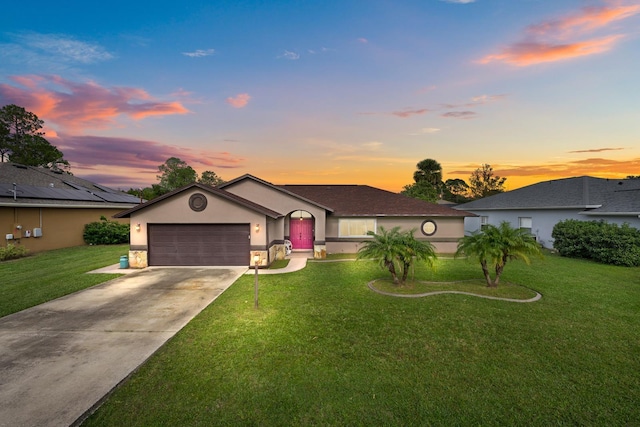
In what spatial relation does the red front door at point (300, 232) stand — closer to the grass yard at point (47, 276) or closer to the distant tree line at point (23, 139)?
the grass yard at point (47, 276)

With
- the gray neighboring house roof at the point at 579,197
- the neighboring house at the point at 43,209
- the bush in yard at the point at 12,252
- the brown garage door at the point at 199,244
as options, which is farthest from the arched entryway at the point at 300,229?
the gray neighboring house roof at the point at 579,197

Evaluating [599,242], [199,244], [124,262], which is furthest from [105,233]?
[599,242]

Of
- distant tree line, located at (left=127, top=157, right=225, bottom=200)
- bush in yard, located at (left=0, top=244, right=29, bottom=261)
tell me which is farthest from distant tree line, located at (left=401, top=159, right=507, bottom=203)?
distant tree line, located at (left=127, top=157, right=225, bottom=200)

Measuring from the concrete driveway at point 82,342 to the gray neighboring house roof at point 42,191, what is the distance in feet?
45.3

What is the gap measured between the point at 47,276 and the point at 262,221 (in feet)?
31.3

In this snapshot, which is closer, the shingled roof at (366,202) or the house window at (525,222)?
the shingled roof at (366,202)

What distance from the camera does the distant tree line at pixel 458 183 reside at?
49156 mm

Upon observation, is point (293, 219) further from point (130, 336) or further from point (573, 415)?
point (573, 415)

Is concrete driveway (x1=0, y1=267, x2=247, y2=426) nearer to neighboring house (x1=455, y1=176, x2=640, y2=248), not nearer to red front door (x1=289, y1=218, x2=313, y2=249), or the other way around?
red front door (x1=289, y1=218, x2=313, y2=249)

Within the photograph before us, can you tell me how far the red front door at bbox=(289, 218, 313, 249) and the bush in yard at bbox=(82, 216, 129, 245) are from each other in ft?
47.7

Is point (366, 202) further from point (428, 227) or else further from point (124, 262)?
point (124, 262)

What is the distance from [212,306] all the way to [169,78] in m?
16.6

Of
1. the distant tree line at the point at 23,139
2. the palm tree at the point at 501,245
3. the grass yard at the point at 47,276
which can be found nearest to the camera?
the grass yard at the point at 47,276

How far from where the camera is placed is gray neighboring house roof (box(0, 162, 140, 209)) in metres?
17.9
